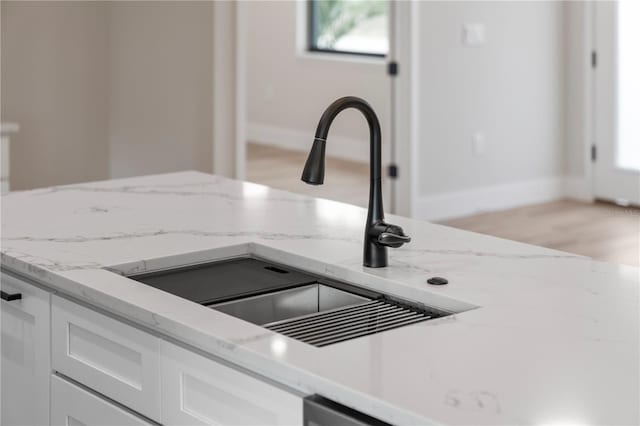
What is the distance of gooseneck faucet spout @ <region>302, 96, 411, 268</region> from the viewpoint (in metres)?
1.74

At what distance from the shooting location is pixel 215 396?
1.57 m

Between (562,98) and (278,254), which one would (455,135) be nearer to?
(562,98)

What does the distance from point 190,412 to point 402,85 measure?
462 cm

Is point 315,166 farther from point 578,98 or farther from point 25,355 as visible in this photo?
point 578,98

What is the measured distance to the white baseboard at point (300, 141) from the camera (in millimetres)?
8367

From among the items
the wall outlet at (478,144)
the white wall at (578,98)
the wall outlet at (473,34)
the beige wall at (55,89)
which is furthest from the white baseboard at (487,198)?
the beige wall at (55,89)

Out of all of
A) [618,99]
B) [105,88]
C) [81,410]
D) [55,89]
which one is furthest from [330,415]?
[618,99]

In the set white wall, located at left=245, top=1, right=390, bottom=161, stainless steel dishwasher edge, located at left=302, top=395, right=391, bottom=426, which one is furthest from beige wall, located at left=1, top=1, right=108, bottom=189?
stainless steel dishwasher edge, located at left=302, top=395, right=391, bottom=426

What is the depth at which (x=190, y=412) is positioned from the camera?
1.62 m

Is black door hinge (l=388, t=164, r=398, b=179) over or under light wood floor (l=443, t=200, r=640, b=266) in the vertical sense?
over

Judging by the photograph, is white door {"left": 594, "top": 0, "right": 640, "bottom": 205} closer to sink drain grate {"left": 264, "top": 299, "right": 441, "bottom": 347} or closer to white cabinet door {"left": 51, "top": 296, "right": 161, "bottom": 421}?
sink drain grate {"left": 264, "top": 299, "right": 441, "bottom": 347}

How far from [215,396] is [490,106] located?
17.1 ft

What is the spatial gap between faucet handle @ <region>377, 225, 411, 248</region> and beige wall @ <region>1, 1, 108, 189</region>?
4202 mm

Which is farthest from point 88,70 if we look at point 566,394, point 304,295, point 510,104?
point 566,394
